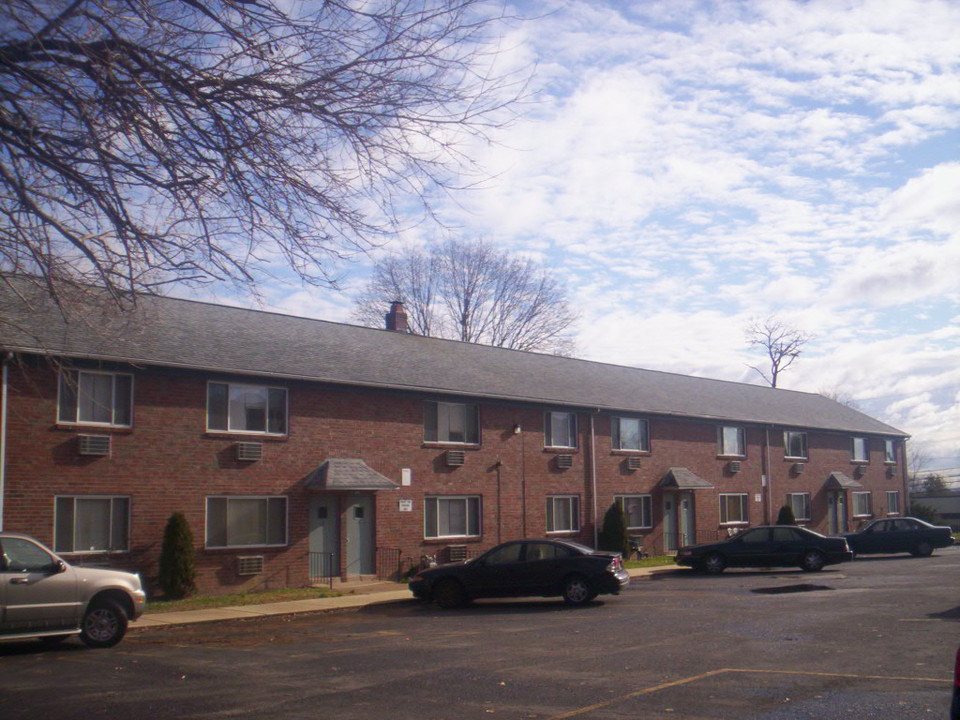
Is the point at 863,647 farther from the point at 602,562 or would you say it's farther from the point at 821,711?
the point at 602,562

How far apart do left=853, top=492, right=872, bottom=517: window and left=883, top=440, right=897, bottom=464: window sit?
10.5ft

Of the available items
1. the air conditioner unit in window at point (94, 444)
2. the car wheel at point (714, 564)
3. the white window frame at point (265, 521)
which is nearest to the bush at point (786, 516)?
the car wheel at point (714, 564)

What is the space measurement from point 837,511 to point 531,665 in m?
38.3

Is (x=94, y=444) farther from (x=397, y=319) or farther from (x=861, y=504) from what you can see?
(x=861, y=504)

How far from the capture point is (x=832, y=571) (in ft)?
93.9

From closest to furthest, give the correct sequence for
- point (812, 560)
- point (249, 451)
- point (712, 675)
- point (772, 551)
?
point (712, 675), point (249, 451), point (812, 560), point (772, 551)

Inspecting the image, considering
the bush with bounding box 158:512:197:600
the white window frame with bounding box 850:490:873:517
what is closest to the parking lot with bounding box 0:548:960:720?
the bush with bounding box 158:512:197:600

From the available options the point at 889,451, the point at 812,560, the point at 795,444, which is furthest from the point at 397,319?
the point at 889,451

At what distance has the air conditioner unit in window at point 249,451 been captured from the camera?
78.1 feet

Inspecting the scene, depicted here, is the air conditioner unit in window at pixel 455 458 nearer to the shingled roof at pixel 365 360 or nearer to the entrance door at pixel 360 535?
the shingled roof at pixel 365 360

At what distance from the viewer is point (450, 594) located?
21000 millimetres

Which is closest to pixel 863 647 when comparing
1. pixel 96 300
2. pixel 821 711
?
pixel 821 711

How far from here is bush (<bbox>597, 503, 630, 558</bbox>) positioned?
32.7 metres

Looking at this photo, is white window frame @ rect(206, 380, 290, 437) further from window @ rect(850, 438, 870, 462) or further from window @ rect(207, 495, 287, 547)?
window @ rect(850, 438, 870, 462)
